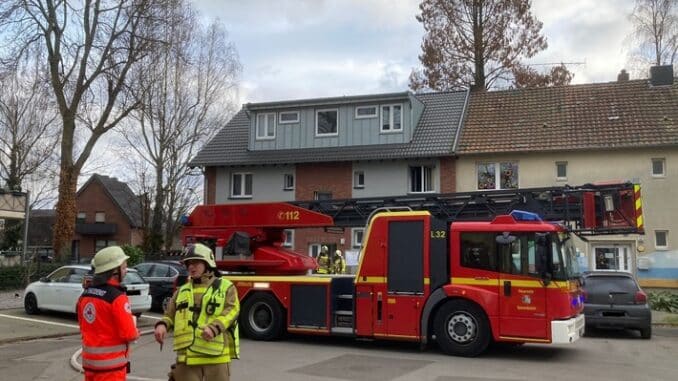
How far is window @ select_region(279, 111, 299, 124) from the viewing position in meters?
30.3

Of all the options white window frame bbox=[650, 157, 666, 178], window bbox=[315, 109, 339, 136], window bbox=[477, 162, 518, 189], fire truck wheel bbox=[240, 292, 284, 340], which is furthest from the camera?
window bbox=[315, 109, 339, 136]

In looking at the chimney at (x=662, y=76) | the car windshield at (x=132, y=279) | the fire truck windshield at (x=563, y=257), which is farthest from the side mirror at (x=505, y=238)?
the chimney at (x=662, y=76)

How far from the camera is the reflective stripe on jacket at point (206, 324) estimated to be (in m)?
5.51

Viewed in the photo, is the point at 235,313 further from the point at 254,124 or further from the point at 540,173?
the point at 254,124

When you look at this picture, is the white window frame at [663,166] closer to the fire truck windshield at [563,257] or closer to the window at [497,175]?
the window at [497,175]

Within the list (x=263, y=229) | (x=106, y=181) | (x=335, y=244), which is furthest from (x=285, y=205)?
(x=106, y=181)

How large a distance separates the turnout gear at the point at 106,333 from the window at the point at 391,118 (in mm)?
23994

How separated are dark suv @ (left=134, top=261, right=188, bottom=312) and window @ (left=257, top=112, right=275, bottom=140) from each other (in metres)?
11.7

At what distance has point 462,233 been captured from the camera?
12.1 m

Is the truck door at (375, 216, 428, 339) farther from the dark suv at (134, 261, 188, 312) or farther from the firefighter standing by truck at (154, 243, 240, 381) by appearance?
the dark suv at (134, 261, 188, 312)

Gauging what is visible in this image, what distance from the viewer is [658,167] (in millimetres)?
24969

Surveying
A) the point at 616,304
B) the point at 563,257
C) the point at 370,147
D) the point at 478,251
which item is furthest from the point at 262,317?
the point at 370,147

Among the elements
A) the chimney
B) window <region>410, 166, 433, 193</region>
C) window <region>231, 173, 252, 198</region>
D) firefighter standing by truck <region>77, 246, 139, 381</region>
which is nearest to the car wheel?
window <region>231, 173, 252, 198</region>

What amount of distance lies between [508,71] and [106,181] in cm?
3669
